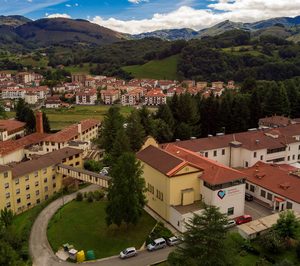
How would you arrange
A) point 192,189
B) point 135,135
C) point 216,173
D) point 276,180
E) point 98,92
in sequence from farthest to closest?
point 98,92 < point 135,135 < point 276,180 < point 192,189 < point 216,173

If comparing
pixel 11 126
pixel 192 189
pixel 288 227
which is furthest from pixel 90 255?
pixel 11 126

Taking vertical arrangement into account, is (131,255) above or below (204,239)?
below

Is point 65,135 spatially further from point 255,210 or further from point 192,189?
point 255,210

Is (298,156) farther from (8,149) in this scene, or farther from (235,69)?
(235,69)

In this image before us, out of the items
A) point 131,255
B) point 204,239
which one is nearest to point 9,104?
point 131,255

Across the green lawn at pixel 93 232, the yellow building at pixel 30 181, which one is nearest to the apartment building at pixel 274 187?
the green lawn at pixel 93 232

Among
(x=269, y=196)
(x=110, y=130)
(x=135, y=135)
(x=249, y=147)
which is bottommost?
(x=269, y=196)
